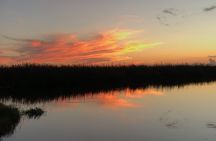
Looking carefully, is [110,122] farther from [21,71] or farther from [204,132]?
[21,71]

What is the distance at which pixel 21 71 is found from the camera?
3169 cm

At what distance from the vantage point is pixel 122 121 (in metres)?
14.6

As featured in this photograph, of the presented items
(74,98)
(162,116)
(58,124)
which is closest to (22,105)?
(74,98)

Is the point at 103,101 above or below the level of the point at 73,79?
below

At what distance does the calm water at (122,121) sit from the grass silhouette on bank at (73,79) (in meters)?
5.33

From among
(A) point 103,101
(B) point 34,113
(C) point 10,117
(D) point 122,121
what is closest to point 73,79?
(A) point 103,101

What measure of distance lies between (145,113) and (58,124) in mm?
4755

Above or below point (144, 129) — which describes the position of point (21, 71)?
above

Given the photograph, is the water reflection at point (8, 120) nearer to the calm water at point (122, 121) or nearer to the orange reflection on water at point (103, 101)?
the calm water at point (122, 121)

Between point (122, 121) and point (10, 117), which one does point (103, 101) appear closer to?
point (122, 121)

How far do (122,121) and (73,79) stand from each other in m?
19.2

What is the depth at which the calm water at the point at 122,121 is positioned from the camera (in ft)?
38.8

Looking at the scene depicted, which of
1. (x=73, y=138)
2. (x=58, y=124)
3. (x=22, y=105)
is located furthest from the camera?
(x=22, y=105)

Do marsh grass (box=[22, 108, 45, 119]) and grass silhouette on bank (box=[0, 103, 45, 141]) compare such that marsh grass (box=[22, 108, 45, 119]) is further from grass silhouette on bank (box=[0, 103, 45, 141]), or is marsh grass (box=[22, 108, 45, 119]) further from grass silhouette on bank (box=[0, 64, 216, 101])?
grass silhouette on bank (box=[0, 64, 216, 101])
